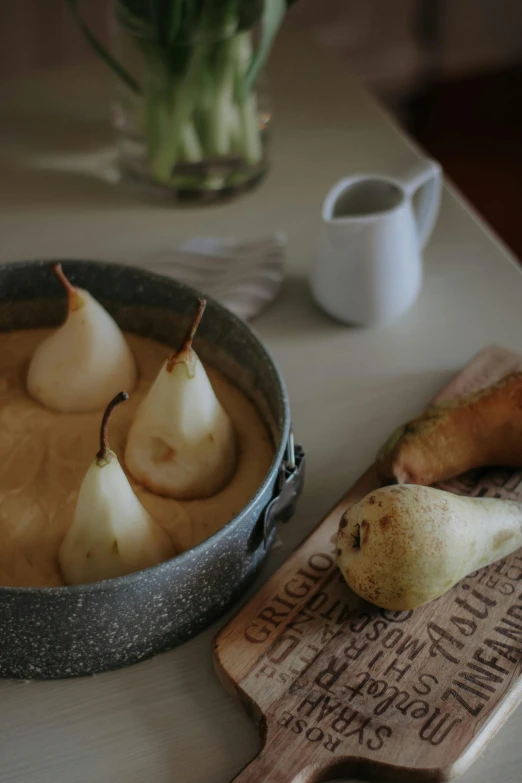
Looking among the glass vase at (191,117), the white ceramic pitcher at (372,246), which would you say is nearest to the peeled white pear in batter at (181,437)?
the white ceramic pitcher at (372,246)

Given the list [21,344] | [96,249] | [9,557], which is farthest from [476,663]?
[96,249]

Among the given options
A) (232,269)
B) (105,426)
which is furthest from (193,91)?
(105,426)

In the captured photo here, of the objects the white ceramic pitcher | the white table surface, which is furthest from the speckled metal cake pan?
the white ceramic pitcher

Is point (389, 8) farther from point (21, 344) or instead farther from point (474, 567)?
point (474, 567)

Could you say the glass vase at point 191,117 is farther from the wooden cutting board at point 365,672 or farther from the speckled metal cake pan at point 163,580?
the wooden cutting board at point 365,672

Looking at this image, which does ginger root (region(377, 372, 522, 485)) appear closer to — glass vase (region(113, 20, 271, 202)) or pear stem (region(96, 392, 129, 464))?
pear stem (region(96, 392, 129, 464))

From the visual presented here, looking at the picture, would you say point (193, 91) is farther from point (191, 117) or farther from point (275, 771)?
point (275, 771)
